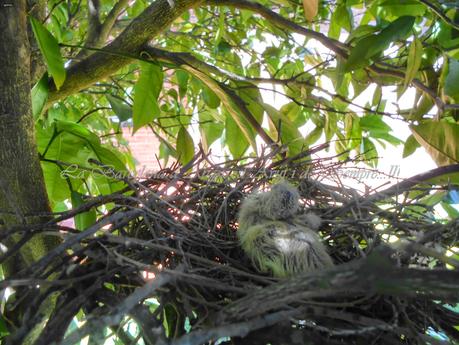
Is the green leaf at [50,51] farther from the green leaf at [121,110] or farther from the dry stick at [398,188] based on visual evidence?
the dry stick at [398,188]

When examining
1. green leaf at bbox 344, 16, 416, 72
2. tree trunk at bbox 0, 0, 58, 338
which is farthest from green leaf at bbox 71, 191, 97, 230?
green leaf at bbox 344, 16, 416, 72

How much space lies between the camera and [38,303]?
0.45 m

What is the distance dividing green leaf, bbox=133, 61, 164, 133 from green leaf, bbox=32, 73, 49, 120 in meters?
0.16

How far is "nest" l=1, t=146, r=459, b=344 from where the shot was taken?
0.36 m

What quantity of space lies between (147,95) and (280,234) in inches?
14.8

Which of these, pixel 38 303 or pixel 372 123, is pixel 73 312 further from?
pixel 372 123

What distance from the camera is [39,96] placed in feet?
2.69

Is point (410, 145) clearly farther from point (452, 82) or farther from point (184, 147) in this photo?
point (184, 147)

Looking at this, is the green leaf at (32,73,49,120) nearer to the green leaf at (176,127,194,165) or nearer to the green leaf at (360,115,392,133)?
the green leaf at (176,127,194,165)

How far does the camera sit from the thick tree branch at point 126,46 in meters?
0.82

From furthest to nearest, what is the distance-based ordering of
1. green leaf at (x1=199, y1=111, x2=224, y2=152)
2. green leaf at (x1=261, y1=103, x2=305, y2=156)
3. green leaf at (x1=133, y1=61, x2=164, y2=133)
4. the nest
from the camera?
green leaf at (x1=199, y1=111, x2=224, y2=152)
green leaf at (x1=261, y1=103, x2=305, y2=156)
green leaf at (x1=133, y1=61, x2=164, y2=133)
the nest

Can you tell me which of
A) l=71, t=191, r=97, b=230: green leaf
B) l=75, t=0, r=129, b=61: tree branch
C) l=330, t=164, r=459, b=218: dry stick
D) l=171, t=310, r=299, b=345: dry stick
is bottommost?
l=171, t=310, r=299, b=345: dry stick

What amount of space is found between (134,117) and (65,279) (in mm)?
442

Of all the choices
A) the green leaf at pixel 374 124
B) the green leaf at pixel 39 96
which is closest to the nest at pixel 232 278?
the green leaf at pixel 39 96
